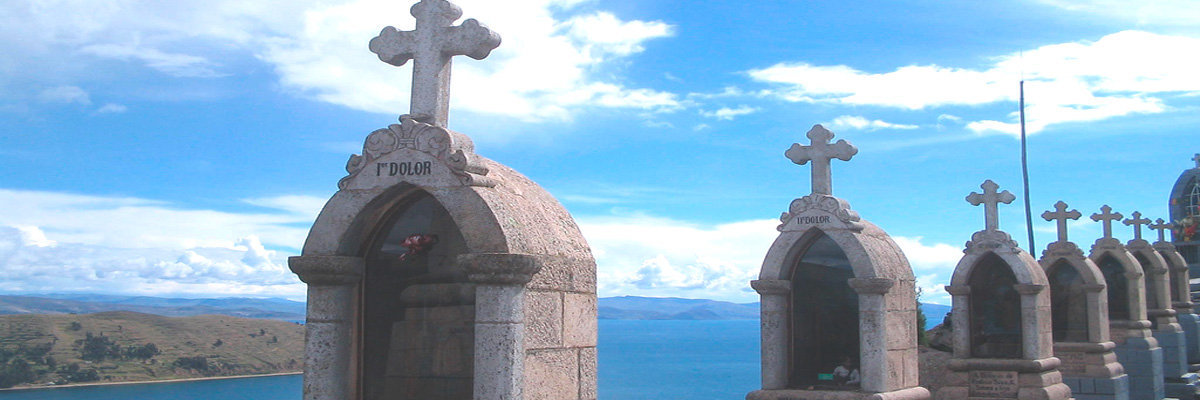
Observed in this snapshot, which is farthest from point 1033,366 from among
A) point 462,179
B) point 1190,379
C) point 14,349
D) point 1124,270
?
point 14,349

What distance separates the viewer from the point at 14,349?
427 feet

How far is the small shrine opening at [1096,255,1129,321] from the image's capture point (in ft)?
65.1

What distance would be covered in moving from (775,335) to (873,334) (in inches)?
44.6

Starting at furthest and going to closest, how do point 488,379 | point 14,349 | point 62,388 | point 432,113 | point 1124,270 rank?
point 14,349
point 62,388
point 1124,270
point 432,113
point 488,379

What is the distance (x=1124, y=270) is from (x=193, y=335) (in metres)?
149

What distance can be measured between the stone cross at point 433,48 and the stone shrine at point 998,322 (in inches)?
430

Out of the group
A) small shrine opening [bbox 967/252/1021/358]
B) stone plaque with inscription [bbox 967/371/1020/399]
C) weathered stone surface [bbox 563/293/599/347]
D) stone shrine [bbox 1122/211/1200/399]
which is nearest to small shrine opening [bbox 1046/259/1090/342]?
small shrine opening [bbox 967/252/1021/358]

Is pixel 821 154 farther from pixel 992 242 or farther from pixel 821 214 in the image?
pixel 992 242

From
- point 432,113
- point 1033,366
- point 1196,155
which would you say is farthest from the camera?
point 1196,155

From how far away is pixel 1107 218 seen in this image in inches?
792

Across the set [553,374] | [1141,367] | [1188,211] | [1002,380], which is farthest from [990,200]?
[1188,211]

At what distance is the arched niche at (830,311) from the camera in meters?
10.9

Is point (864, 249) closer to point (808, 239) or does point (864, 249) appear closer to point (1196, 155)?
point (808, 239)

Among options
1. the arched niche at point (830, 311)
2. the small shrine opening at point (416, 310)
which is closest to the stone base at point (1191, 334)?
the arched niche at point (830, 311)
